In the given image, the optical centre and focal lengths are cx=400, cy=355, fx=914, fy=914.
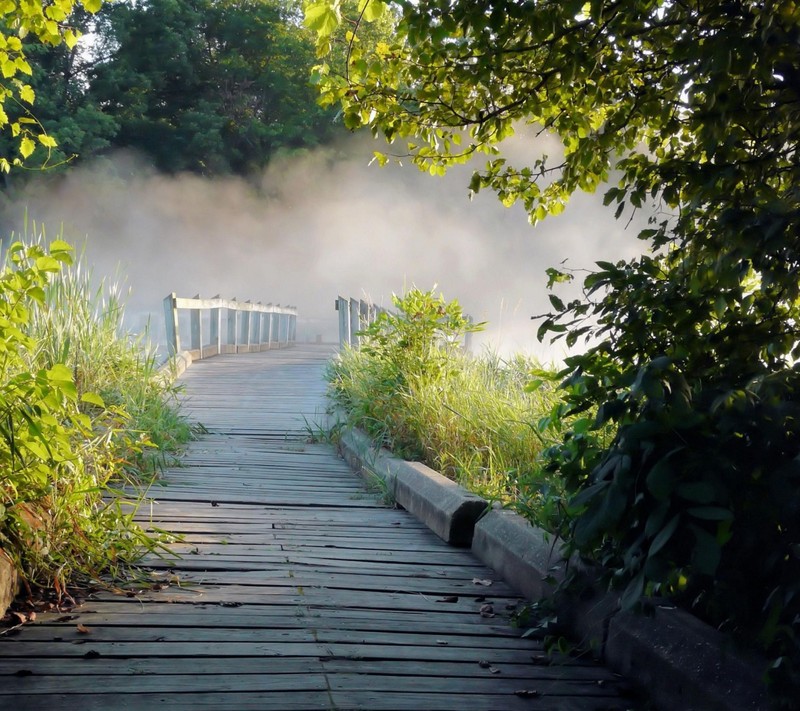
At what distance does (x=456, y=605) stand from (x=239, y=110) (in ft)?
130

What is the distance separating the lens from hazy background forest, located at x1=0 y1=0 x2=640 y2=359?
3500cm

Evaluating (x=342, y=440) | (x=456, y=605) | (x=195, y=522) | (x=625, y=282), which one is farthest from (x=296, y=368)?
(x=625, y=282)

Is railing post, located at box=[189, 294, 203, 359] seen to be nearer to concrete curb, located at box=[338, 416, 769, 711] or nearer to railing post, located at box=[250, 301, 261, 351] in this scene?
railing post, located at box=[250, 301, 261, 351]

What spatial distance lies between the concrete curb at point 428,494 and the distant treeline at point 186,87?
26.9 metres

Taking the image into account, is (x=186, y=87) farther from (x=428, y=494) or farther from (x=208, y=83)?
(x=428, y=494)

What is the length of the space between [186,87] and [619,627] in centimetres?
3918

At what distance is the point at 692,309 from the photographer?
7.21 feet

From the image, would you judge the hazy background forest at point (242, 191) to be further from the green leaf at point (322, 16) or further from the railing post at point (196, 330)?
the green leaf at point (322, 16)

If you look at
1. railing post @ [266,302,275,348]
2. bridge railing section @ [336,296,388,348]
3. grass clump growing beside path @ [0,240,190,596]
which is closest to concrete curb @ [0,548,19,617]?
grass clump growing beside path @ [0,240,190,596]

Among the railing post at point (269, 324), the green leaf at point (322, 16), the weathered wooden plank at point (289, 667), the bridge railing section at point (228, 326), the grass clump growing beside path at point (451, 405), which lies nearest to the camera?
the green leaf at point (322, 16)

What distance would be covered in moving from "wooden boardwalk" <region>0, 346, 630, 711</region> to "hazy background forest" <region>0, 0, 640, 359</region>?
91.0 feet

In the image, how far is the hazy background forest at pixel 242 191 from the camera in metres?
35.0

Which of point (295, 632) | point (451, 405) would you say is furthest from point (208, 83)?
point (295, 632)

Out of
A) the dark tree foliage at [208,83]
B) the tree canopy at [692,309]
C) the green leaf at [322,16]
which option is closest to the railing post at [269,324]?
the dark tree foliage at [208,83]
